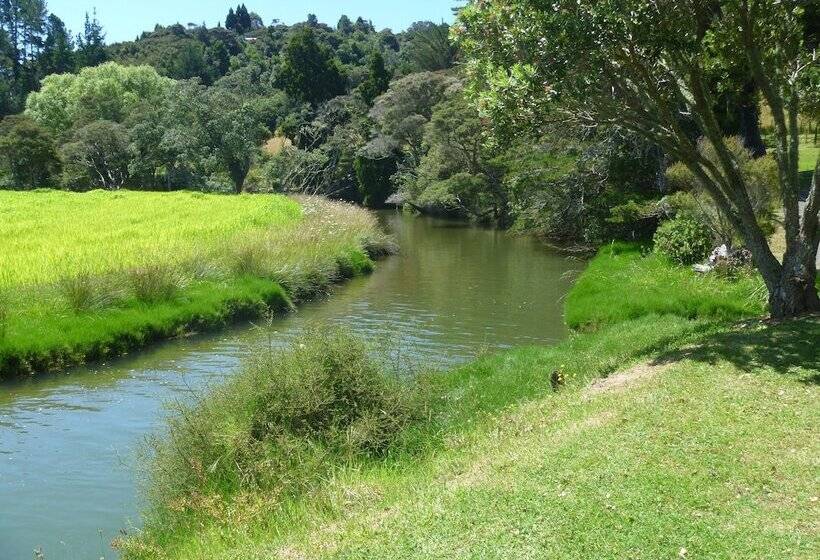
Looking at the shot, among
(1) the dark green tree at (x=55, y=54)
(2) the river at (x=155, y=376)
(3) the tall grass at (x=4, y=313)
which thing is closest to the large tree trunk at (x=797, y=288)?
(2) the river at (x=155, y=376)

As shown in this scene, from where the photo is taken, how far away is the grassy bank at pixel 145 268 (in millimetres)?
18375

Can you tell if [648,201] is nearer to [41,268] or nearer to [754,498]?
[41,268]

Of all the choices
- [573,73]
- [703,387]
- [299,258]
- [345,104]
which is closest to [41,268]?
[299,258]

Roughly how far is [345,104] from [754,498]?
6914 cm

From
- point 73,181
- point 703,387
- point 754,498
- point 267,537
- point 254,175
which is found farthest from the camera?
point 254,175

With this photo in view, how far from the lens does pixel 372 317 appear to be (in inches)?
914

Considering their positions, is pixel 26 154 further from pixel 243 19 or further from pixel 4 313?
pixel 243 19

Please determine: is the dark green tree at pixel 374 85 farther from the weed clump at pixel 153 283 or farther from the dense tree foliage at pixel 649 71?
the dense tree foliage at pixel 649 71

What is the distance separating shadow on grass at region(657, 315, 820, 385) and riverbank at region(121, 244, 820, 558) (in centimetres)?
3

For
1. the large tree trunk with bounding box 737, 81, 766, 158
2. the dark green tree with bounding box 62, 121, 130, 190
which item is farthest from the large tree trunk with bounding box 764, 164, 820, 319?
the dark green tree with bounding box 62, 121, 130, 190

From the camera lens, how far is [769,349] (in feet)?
35.1

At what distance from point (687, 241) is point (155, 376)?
48.7ft

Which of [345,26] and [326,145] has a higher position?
[345,26]

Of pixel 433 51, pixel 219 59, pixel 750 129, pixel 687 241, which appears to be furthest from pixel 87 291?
pixel 219 59
